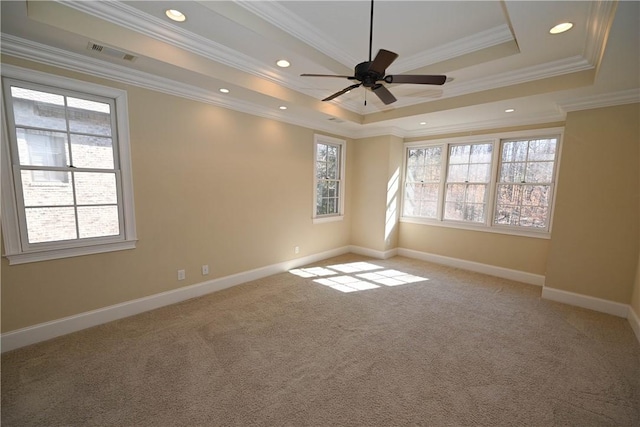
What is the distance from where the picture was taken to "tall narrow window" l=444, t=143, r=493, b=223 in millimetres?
4508

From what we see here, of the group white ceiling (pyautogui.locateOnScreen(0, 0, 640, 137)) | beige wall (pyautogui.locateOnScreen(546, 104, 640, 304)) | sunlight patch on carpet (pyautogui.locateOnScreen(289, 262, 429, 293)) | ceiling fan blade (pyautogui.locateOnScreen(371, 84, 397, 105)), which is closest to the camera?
white ceiling (pyautogui.locateOnScreen(0, 0, 640, 137))

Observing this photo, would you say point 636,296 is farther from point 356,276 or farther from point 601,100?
point 356,276

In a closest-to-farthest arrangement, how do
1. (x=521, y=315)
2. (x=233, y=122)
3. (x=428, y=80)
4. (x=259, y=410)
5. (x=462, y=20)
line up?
(x=259, y=410) < (x=428, y=80) < (x=462, y=20) < (x=521, y=315) < (x=233, y=122)

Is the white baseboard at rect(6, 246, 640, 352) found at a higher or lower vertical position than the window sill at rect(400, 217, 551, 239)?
lower

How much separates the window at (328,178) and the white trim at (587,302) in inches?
134

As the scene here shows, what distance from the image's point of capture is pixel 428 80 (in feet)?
6.79

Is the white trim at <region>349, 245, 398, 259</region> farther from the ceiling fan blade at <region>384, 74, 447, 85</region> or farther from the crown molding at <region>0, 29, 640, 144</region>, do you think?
the ceiling fan blade at <region>384, 74, 447, 85</region>

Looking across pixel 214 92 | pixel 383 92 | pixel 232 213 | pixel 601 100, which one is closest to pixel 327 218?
→ pixel 232 213

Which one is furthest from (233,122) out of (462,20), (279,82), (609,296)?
(609,296)

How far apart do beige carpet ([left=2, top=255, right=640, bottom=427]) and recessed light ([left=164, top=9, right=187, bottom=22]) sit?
112 inches

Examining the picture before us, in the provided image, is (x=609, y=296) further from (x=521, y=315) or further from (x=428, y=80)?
(x=428, y=80)

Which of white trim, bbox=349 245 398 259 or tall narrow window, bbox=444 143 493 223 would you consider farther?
white trim, bbox=349 245 398 259

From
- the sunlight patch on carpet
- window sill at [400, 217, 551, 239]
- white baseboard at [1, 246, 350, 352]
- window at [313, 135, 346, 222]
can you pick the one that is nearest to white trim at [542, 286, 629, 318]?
window sill at [400, 217, 551, 239]

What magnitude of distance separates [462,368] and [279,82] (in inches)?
139
